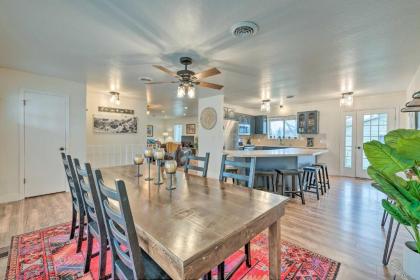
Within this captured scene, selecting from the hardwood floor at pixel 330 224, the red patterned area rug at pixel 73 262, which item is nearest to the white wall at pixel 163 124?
the hardwood floor at pixel 330 224

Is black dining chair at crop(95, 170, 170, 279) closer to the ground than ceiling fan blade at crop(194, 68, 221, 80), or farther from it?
closer to the ground

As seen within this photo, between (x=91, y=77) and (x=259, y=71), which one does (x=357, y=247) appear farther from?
(x=91, y=77)

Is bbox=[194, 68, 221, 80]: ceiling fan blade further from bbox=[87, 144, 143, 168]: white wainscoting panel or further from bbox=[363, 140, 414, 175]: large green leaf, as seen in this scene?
bbox=[87, 144, 143, 168]: white wainscoting panel

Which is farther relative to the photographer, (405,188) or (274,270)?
(274,270)

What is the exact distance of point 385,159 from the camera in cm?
123

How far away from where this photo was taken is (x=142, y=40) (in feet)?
7.54

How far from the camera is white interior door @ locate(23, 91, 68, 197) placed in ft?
12.1

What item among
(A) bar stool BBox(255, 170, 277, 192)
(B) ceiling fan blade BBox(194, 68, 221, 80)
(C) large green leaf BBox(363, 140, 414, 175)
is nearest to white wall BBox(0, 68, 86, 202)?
(B) ceiling fan blade BBox(194, 68, 221, 80)

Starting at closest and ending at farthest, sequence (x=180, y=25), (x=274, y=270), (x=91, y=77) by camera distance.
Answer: (x=274, y=270), (x=180, y=25), (x=91, y=77)

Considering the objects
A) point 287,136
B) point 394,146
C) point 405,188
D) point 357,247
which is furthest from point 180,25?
point 287,136

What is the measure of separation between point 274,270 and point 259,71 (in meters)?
2.92

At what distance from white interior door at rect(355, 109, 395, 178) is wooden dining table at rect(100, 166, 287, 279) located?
5.55 m

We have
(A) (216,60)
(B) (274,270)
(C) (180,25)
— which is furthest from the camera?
(A) (216,60)

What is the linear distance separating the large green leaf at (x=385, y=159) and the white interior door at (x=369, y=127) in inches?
204
